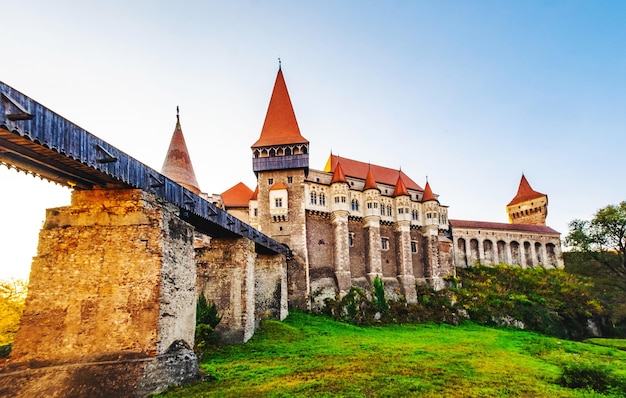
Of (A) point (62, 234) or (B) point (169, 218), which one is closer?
(A) point (62, 234)

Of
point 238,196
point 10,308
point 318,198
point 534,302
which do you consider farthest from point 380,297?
point 10,308

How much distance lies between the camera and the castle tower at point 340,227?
36.9 metres

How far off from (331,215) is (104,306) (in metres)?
28.0

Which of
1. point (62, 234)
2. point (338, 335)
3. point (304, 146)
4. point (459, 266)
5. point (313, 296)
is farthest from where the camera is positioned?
point (459, 266)

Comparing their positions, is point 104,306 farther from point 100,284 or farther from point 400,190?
point 400,190

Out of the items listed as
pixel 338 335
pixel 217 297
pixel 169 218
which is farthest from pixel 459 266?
pixel 169 218

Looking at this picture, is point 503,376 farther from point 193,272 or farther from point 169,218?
point 169,218

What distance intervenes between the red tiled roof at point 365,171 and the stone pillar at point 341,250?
6304mm

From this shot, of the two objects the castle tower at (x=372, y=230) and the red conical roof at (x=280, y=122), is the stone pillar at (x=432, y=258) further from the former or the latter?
the red conical roof at (x=280, y=122)

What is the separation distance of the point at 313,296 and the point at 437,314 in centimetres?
1127

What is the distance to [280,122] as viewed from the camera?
41.4 m

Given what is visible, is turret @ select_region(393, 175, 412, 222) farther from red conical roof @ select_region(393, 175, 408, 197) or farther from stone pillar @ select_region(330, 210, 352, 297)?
stone pillar @ select_region(330, 210, 352, 297)

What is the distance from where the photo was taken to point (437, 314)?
3750 cm

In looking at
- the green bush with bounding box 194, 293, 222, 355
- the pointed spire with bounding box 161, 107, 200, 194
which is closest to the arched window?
the pointed spire with bounding box 161, 107, 200, 194
